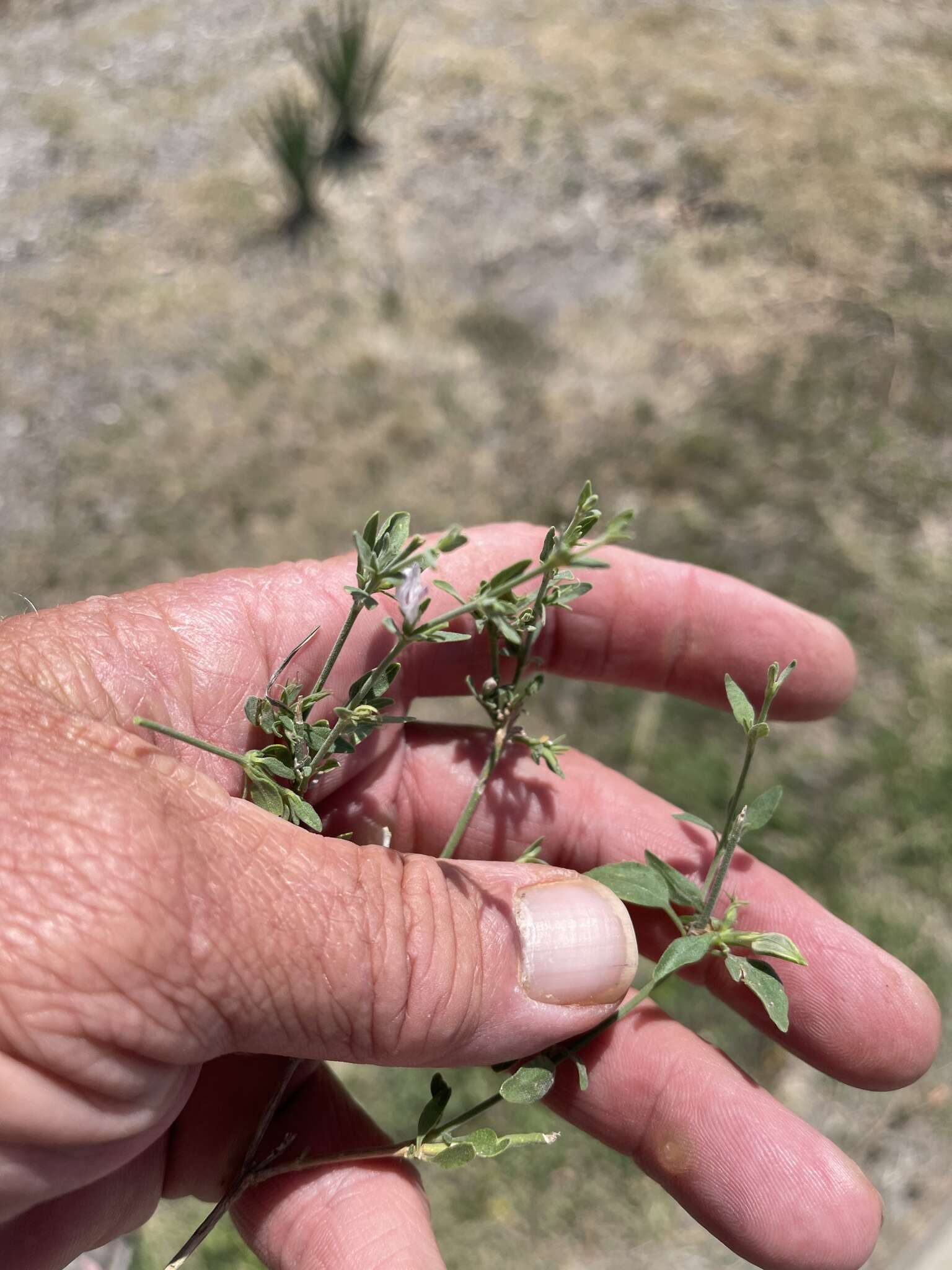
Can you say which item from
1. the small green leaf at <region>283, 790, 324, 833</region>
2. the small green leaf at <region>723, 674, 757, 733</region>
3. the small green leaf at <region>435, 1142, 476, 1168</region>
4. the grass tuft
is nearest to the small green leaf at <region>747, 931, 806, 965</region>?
the small green leaf at <region>723, 674, 757, 733</region>

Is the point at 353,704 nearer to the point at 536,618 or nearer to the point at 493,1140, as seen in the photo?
the point at 536,618

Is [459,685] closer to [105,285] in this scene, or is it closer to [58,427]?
[58,427]

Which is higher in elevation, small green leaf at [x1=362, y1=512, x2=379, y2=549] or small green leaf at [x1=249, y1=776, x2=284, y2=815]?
small green leaf at [x1=362, y1=512, x2=379, y2=549]

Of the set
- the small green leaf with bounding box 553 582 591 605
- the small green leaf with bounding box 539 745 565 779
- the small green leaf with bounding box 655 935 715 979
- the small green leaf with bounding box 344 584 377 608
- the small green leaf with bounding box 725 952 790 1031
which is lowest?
the small green leaf with bounding box 725 952 790 1031

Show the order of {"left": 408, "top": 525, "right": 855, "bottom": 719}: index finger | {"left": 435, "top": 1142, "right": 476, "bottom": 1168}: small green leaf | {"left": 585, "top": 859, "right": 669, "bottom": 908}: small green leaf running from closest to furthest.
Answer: {"left": 435, "top": 1142, "right": 476, "bottom": 1168}: small green leaf → {"left": 585, "top": 859, "right": 669, "bottom": 908}: small green leaf → {"left": 408, "top": 525, "right": 855, "bottom": 719}: index finger

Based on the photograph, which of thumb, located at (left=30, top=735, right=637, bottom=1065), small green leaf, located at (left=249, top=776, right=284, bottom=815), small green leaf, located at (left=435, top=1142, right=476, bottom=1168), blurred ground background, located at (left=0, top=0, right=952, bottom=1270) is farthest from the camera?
blurred ground background, located at (left=0, top=0, right=952, bottom=1270)

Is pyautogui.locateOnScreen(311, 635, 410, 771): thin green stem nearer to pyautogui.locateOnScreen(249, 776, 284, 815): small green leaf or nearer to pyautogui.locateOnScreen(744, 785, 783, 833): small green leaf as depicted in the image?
pyautogui.locateOnScreen(249, 776, 284, 815): small green leaf

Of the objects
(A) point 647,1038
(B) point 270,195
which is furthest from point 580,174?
(A) point 647,1038

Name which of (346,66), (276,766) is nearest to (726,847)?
(276,766)
